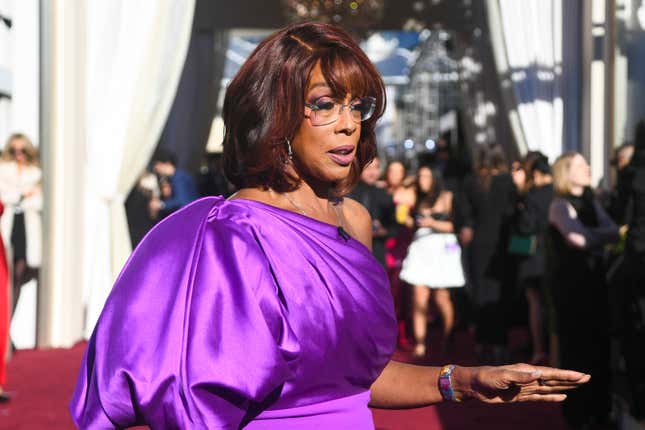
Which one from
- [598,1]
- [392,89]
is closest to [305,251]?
[598,1]

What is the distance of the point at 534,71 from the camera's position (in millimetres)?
10719

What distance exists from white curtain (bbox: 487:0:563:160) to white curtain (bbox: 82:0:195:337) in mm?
3713

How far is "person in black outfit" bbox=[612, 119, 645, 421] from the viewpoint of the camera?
466 centimetres

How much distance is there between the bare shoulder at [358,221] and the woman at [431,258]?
6163mm

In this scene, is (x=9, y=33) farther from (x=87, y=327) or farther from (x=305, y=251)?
(x=305, y=251)

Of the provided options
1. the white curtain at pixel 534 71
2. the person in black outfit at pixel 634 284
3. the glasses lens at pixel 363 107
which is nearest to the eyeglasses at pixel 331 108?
the glasses lens at pixel 363 107

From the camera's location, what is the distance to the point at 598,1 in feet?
31.6

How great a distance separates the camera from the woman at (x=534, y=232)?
7.40 meters

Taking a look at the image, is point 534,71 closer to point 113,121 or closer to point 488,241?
point 488,241

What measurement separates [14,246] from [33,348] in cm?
84

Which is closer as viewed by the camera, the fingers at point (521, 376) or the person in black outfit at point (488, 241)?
the fingers at point (521, 376)

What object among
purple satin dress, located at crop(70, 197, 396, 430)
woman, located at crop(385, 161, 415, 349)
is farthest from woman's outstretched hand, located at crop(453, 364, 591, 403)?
woman, located at crop(385, 161, 415, 349)

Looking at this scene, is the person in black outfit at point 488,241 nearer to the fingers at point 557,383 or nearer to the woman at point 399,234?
the woman at point 399,234

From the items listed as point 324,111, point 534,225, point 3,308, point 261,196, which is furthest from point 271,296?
point 534,225
